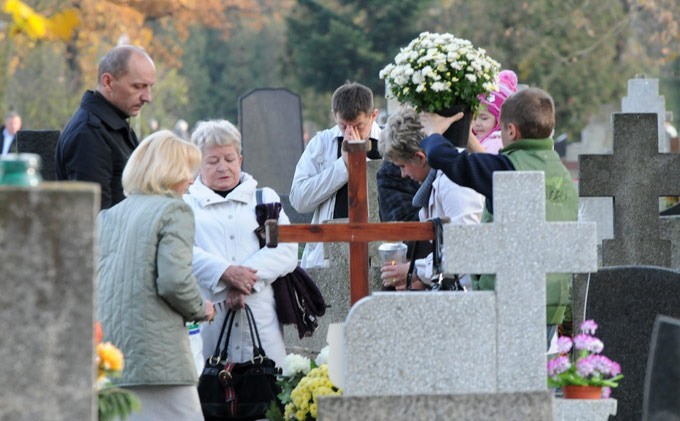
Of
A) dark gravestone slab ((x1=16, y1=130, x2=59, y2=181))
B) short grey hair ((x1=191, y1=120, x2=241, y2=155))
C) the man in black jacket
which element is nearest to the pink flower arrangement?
short grey hair ((x1=191, y1=120, x2=241, y2=155))

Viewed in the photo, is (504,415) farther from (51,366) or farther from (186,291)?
(51,366)

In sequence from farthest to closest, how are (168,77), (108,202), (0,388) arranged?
1. (168,77)
2. (108,202)
3. (0,388)

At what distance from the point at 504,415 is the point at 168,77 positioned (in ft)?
128

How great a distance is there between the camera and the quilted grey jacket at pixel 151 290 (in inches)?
Result: 215

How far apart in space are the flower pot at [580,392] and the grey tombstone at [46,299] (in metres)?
2.12

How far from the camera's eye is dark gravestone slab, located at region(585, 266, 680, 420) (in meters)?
6.42

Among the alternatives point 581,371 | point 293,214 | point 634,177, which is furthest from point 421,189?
point 293,214

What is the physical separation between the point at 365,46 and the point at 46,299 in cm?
3987

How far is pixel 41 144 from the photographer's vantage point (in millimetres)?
8711

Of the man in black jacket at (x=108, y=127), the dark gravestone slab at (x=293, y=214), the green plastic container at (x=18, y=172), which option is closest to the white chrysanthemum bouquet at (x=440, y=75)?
the man in black jacket at (x=108, y=127)

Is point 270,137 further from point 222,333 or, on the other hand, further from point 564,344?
point 564,344

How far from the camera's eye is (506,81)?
26.6ft

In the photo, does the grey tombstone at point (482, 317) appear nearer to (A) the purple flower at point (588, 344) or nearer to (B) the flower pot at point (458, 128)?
(A) the purple flower at point (588, 344)

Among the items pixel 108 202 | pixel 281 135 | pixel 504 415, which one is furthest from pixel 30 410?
pixel 281 135
